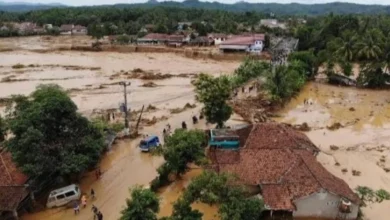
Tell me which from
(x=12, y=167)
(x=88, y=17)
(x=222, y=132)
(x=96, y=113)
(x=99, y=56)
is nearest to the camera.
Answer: (x=12, y=167)

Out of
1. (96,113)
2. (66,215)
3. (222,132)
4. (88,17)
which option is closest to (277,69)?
(222,132)

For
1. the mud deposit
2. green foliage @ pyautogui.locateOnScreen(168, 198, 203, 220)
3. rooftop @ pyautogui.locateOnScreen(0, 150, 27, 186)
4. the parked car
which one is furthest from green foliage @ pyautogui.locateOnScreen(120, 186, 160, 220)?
the parked car

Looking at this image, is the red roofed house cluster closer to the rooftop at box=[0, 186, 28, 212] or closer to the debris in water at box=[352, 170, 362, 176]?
the rooftop at box=[0, 186, 28, 212]

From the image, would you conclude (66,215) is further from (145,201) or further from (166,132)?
(166,132)

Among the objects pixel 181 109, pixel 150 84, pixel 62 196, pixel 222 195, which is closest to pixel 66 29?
pixel 150 84

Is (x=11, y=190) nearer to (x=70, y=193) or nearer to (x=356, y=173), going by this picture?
(x=70, y=193)
